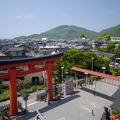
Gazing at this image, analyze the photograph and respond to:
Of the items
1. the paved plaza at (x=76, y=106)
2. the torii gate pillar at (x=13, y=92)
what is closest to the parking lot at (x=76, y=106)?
the paved plaza at (x=76, y=106)

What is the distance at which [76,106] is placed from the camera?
19672 millimetres

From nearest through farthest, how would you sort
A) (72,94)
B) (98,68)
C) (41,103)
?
(41,103) < (72,94) < (98,68)

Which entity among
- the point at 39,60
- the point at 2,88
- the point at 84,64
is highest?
the point at 39,60

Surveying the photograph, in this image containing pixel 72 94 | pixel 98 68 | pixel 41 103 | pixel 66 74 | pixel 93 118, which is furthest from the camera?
pixel 98 68

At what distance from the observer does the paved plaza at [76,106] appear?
1728 centimetres

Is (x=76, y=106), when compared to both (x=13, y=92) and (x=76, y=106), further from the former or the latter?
(x=13, y=92)

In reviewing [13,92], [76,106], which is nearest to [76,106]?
[76,106]

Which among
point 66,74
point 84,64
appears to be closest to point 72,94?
point 66,74

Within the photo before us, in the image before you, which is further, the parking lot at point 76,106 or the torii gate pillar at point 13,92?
the parking lot at point 76,106

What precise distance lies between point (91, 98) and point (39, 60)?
8974mm

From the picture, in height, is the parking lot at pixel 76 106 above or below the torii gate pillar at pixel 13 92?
below

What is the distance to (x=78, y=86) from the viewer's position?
90.6 feet

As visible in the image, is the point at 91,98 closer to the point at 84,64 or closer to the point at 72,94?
the point at 72,94

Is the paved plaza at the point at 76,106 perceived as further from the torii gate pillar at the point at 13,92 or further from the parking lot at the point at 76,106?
the torii gate pillar at the point at 13,92
